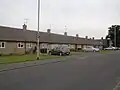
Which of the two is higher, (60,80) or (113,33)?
(113,33)

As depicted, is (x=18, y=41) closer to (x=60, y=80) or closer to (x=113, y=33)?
(x=60, y=80)

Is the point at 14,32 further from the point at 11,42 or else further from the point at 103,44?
the point at 103,44

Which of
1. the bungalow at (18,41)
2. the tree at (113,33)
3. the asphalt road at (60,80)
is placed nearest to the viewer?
the asphalt road at (60,80)

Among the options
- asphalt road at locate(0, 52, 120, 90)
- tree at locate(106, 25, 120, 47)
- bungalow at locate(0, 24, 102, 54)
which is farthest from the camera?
tree at locate(106, 25, 120, 47)

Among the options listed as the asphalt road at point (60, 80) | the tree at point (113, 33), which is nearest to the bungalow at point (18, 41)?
the asphalt road at point (60, 80)

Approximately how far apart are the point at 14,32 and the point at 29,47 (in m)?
4.60

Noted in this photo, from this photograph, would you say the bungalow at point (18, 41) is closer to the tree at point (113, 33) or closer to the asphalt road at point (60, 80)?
the asphalt road at point (60, 80)

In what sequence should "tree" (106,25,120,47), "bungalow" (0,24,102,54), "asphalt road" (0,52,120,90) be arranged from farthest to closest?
"tree" (106,25,120,47), "bungalow" (0,24,102,54), "asphalt road" (0,52,120,90)

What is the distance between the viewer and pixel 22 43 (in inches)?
2133

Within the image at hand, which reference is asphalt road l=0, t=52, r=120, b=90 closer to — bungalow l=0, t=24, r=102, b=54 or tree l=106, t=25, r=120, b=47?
bungalow l=0, t=24, r=102, b=54

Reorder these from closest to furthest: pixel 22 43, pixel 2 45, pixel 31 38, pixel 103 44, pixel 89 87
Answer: pixel 89 87, pixel 2 45, pixel 22 43, pixel 31 38, pixel 103 44

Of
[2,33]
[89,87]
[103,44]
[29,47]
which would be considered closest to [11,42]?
[2,33]

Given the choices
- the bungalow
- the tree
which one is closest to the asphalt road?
the bungalow

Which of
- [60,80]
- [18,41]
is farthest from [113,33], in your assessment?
[60,80]
